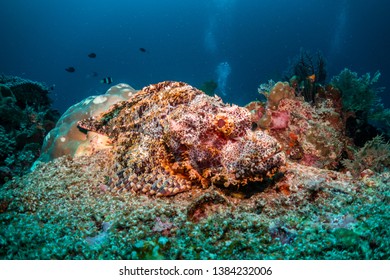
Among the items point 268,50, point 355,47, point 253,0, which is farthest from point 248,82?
point 253,0

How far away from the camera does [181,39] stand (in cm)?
12638

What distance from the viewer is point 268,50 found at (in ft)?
299

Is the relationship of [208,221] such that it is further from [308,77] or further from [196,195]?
[308,77]

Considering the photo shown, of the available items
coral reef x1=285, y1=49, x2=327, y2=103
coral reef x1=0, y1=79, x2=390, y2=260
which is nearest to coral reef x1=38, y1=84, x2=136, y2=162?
coral reef x1=0, y1=79, x2=390, y2=260

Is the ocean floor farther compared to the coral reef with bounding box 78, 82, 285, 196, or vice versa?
the coral reef with bounding box 78, 82, 285, 196

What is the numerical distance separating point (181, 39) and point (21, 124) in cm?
12745

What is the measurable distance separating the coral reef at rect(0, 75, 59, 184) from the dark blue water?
5096cm

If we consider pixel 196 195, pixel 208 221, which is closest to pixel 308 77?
pixel 196 195

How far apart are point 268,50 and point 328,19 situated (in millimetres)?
29516

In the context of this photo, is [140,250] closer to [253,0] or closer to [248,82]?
[248,82]

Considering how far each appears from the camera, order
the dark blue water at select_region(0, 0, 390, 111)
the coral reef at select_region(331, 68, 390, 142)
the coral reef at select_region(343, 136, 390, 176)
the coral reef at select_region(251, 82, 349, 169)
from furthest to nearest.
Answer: the dark blue water at select_region(0, 0, 390, 111)
the coral reef at select_region(331, 68, 390, 142)
the coral reef at select_region(251, 82, 349, 169)
the coral reef at select_region(343, 136, 390, 176)

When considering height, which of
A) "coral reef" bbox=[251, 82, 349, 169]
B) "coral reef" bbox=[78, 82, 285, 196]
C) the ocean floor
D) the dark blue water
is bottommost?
the ocean floor

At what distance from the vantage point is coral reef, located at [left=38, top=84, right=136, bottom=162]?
608 centimetres

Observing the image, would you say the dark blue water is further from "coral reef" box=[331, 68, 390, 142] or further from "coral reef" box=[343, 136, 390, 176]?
"coral reef" box=[343, 136, 390, 176]
